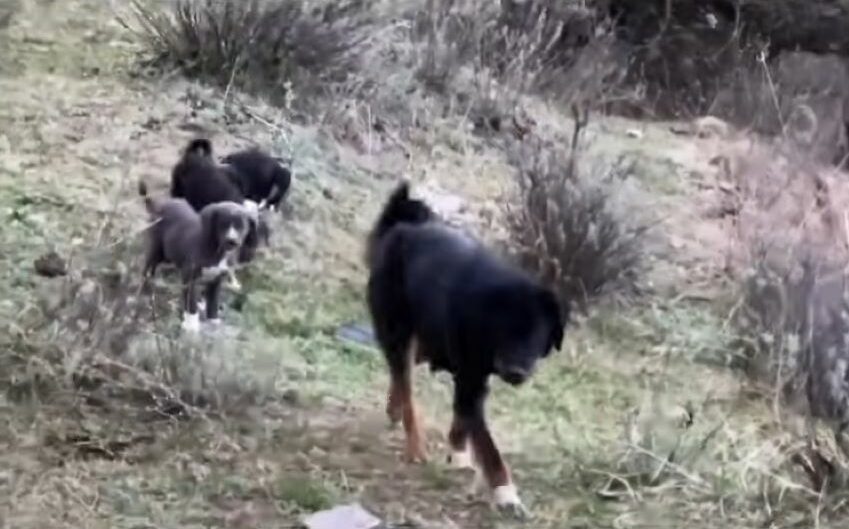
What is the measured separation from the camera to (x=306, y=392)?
623 cm

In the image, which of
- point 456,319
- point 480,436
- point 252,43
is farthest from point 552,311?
point 252,43

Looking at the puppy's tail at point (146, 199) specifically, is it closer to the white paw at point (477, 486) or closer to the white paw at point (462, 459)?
the white paw at point (462, 459)

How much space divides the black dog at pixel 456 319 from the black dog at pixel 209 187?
1571mm

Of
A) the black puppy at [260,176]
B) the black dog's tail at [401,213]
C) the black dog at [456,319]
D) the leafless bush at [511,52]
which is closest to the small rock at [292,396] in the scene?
the black dog at [456,319]

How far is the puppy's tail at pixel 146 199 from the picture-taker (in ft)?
24.2

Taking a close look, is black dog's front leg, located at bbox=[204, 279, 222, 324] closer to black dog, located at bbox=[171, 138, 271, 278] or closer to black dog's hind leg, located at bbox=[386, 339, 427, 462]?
black dog, located at bbox=[171, 138, 271, 278]

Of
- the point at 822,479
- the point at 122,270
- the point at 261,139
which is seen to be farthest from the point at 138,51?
the point at 822,479

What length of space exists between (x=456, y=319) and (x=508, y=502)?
0.60 meters

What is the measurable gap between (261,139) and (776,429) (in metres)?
4.17

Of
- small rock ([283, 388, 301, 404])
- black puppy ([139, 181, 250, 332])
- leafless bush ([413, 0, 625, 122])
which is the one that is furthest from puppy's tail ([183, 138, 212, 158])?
leafless bush ([413, 0, 625, 122])

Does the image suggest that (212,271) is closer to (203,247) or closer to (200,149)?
(203,247)

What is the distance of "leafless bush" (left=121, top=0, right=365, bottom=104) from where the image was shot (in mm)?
9844

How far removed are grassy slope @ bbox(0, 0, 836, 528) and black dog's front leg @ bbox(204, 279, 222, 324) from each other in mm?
185

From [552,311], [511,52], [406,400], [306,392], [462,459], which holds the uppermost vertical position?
[552,311]
